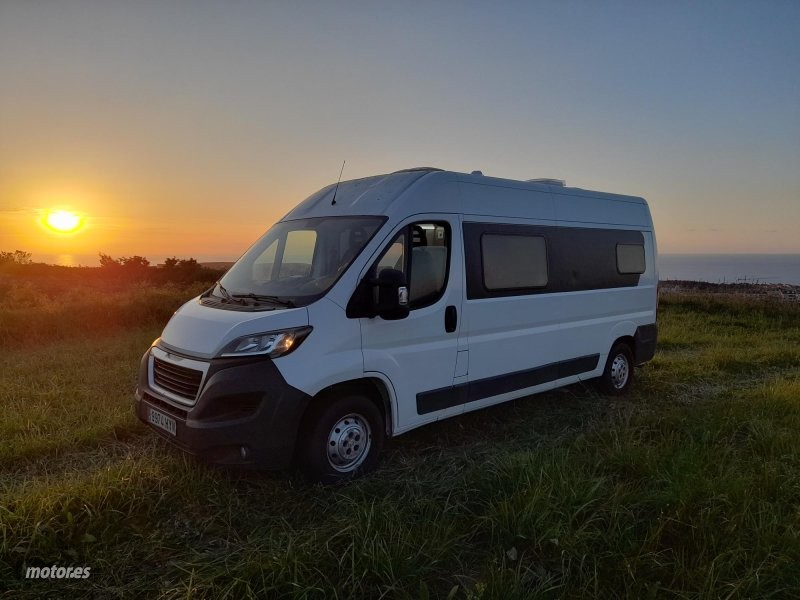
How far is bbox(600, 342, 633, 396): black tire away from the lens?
21.7 ft

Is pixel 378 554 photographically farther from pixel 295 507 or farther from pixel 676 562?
pixel 676 562

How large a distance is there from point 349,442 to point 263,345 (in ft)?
3.36

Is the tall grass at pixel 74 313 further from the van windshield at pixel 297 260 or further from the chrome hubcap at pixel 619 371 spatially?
the chrome hubcap at pixel 619 371

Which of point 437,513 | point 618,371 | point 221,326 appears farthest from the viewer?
point 618,371

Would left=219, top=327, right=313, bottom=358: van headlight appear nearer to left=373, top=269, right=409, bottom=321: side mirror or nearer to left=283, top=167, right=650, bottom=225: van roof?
left=373, top=269, right=409, bottom=321: side mirror

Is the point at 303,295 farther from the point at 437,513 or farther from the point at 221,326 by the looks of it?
the point at 437,513

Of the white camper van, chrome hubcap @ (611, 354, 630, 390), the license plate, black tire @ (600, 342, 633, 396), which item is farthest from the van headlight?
chrome hubcap @ (611, 354, 630, 390)

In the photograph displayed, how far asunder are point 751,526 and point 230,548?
10.1 feet

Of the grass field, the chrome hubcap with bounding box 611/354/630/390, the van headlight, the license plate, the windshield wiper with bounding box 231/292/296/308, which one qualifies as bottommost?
the grass field

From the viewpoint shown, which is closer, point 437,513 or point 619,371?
point 437,513

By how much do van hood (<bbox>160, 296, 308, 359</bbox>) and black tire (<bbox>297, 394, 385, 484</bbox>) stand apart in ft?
2.17

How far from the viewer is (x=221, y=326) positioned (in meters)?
3.81

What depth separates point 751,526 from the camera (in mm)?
3199

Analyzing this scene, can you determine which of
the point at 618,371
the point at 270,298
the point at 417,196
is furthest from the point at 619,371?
the point at 270,298
